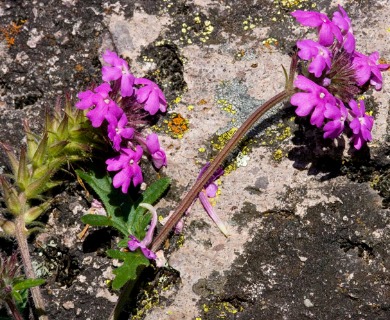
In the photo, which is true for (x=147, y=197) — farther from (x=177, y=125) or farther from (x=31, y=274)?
(x=31, y=274)

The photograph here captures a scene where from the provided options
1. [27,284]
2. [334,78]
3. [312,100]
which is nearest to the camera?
[27,284]

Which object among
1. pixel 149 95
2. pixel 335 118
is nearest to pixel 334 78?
pixel 335 118

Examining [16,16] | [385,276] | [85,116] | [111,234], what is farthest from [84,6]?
[385,276]

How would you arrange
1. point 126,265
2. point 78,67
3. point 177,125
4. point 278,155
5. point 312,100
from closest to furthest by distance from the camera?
point 126,265 < point 312,100 < point 278,155 < point 177,125 < point 78,67

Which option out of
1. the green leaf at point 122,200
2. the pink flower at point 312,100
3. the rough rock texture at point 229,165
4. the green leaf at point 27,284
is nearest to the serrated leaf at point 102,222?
the green leaf at point 122,200

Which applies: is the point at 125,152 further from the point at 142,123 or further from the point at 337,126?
the point at 337,126

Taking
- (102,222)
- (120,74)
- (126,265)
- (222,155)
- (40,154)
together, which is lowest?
(126,265)

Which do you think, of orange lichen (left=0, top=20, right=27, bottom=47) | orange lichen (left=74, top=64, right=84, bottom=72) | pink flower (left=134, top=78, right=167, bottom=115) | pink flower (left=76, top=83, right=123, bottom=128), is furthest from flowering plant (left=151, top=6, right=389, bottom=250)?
orange lichen (left=0, top=20, right=27, bottom=47)

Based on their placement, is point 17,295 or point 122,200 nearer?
point 17,295
